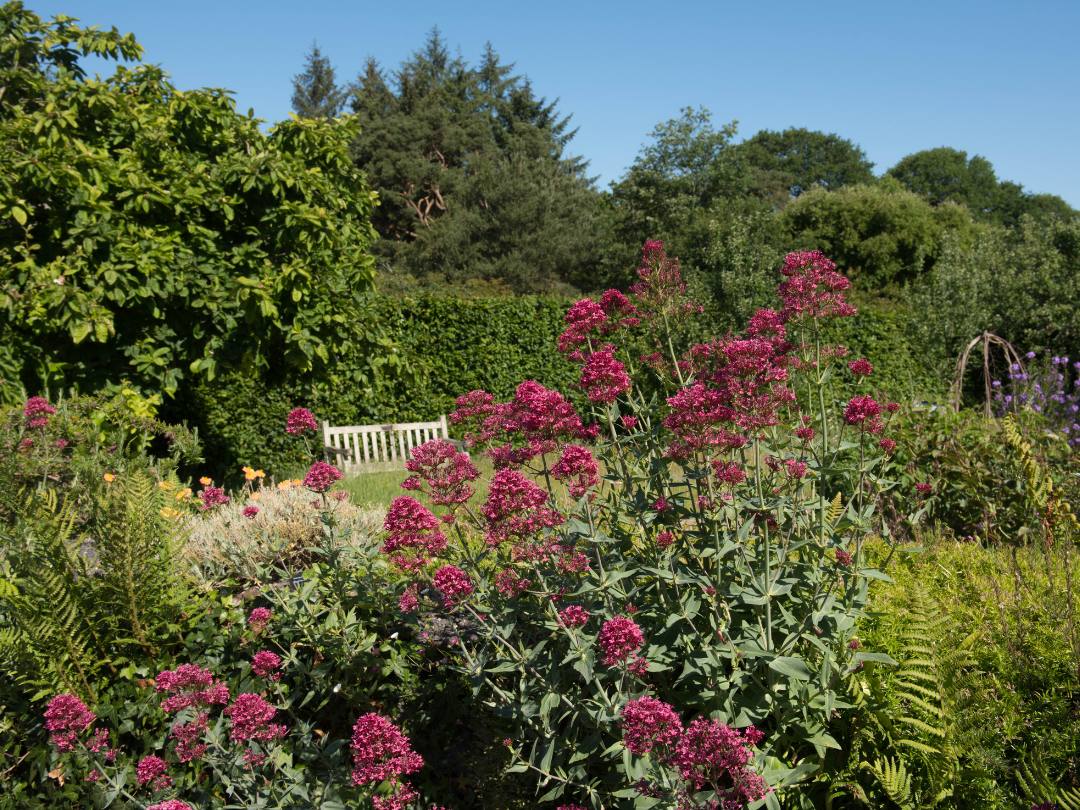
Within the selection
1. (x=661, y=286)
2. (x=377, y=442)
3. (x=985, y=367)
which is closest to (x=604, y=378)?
(x=661, y=286)

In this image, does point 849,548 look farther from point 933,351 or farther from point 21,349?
point 933,351

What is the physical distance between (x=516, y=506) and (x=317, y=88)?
53.4 meters

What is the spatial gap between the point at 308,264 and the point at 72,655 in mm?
4873

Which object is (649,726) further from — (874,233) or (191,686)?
(874,233)

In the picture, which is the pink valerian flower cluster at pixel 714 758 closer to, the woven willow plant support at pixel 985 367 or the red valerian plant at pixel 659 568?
the red valerian plant at pixel 659 568

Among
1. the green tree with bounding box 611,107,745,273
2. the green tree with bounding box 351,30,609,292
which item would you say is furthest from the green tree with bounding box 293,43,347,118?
the green tree with bounding box 611,107,745,273

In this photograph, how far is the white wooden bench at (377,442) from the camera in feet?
34.6

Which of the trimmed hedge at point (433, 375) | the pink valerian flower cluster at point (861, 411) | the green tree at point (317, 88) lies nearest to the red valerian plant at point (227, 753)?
the pink valerian flower cluster at point (861, 411)

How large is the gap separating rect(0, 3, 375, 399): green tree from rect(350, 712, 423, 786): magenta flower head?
18.1ft

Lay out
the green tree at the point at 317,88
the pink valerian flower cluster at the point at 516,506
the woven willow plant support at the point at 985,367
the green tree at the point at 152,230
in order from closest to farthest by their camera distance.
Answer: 1. the pink valerian flower cluster at the point at 516,506
2. the green tree at the point at 152,230
3. the woven willow plant support at the point at 985,367
4. the green tree at the point at 317,88

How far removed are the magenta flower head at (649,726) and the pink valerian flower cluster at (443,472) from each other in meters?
1.05

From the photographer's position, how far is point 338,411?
1201 cm

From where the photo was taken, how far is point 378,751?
2.04m

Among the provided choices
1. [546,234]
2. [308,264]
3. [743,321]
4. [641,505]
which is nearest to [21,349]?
[308,264]
